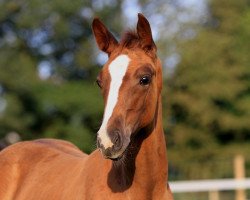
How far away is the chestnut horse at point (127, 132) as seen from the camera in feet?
13.0

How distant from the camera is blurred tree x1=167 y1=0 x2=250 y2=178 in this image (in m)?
26.6

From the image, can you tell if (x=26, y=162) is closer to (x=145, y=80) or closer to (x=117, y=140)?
(x=145, y=80)

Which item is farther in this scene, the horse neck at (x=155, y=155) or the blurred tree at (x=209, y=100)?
the blurred tree at (x=209, y=100)

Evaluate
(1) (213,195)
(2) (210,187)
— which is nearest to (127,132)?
(2) (210,187)

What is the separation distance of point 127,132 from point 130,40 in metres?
0.73

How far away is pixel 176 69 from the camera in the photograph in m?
27.3

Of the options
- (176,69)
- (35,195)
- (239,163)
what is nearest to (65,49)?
(176,69)

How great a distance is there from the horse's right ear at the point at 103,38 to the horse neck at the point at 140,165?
0.59 meters

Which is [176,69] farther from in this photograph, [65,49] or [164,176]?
[164,176]

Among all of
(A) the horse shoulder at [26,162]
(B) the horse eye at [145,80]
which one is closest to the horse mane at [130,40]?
(B) the horse eye at [145,80]

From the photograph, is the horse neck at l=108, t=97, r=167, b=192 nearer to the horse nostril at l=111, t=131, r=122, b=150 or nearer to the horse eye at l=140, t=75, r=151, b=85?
the horse eye at l=140, t=75, r=151, b=85

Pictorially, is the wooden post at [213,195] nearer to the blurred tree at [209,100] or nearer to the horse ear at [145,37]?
the horse ear at [145,37]

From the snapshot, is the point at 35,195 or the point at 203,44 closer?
the point at 35,195

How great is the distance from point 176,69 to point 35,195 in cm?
2233
